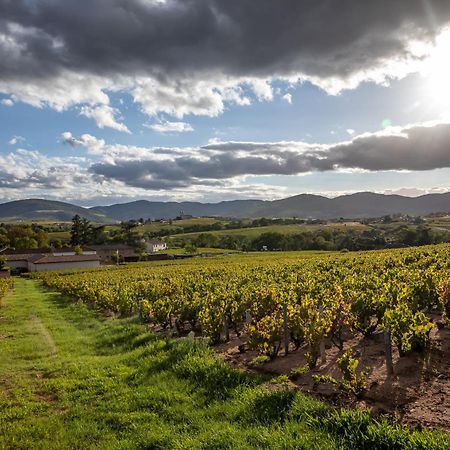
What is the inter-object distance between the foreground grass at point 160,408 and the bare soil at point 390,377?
31.8 inches

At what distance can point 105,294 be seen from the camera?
2572 centimetres

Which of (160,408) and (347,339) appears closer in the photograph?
(160,408)

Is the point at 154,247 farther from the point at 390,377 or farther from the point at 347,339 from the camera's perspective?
the point at 390,377

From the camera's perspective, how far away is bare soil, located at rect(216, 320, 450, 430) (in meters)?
7.54

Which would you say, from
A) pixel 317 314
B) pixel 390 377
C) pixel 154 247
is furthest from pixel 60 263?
pixel 390 377

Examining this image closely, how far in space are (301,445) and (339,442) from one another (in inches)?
23.7

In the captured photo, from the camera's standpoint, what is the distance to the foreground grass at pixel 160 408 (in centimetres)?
687

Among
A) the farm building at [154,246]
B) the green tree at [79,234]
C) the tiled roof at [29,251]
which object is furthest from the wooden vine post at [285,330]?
the green tree at [79,234]

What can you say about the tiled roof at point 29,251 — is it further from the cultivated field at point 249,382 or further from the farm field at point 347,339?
the farm field at point 347,339

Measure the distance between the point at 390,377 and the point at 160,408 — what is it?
5.11 metres

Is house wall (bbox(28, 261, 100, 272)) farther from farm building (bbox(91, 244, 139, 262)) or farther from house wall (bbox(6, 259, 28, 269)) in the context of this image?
farm building (bbox(91, 244, 139, 262))

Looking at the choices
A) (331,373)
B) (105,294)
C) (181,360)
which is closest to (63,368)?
(181,360)

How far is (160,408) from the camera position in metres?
8.86

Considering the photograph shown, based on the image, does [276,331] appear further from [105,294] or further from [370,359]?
[105,294]
